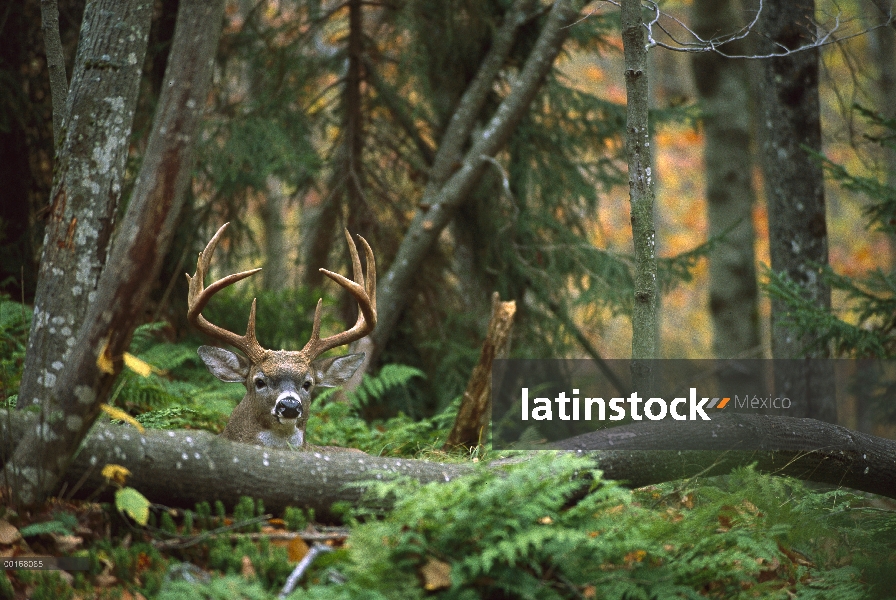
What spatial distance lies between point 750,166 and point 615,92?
1165 centimetres

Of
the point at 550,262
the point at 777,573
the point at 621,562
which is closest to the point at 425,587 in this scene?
the point at 621,562

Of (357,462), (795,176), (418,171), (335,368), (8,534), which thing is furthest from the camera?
(418,171)

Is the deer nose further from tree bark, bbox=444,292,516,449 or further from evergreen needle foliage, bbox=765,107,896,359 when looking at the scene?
evergreen needle foliage, bbox=765,107,896,359

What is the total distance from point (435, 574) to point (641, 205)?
2.84 m

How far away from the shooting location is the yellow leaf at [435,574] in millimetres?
3520

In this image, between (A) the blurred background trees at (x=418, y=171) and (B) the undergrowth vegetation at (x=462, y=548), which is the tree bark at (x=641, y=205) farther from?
(A) the blurred background trees at (x=418, y=171)

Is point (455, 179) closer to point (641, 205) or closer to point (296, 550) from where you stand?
point (641, 205)

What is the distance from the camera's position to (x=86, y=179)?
15.3 feet

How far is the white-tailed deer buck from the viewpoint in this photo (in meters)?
5.63

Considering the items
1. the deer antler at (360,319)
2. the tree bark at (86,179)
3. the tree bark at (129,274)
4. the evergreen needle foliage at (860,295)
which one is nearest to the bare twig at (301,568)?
the tree bark at (129,274)

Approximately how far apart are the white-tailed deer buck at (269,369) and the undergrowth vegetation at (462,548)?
1630 millimetres

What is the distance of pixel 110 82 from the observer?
4.77 m

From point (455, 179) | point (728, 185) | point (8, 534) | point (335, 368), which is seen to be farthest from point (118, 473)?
point (728, 185)

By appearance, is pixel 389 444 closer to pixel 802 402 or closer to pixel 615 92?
pixel 802 402
